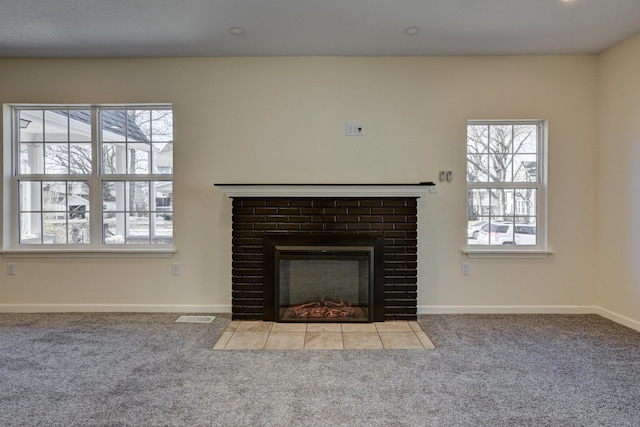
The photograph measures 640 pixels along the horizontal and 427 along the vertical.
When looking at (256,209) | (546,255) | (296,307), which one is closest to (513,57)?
A: (546,255)

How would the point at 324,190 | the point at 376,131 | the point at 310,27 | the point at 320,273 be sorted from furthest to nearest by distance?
the point at 376,131 → the point at 320,273 → the point at 324,190 → the point at 310,27

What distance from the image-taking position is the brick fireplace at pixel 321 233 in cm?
320

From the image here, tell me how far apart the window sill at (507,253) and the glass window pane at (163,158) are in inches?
119

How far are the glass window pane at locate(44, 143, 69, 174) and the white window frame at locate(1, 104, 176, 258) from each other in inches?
2.9

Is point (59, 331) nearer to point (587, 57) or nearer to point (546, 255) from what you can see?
point (546, 255)

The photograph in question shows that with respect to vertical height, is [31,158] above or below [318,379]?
above

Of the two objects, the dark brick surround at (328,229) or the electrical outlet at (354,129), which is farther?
the electrical outlet at (354,129)

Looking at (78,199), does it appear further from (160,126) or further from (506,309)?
(506,309)

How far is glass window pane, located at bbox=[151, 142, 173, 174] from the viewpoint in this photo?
347cm

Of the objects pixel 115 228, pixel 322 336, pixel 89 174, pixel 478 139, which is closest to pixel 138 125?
pixel 89 174

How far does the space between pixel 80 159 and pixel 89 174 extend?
184 mm

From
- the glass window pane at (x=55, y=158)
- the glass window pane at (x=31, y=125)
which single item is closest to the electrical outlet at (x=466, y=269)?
the glass window pane at (x=55, y=158)

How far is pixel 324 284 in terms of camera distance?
3260mm

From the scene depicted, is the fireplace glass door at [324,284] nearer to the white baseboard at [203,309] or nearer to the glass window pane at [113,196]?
the white baseboard at [203,309]
